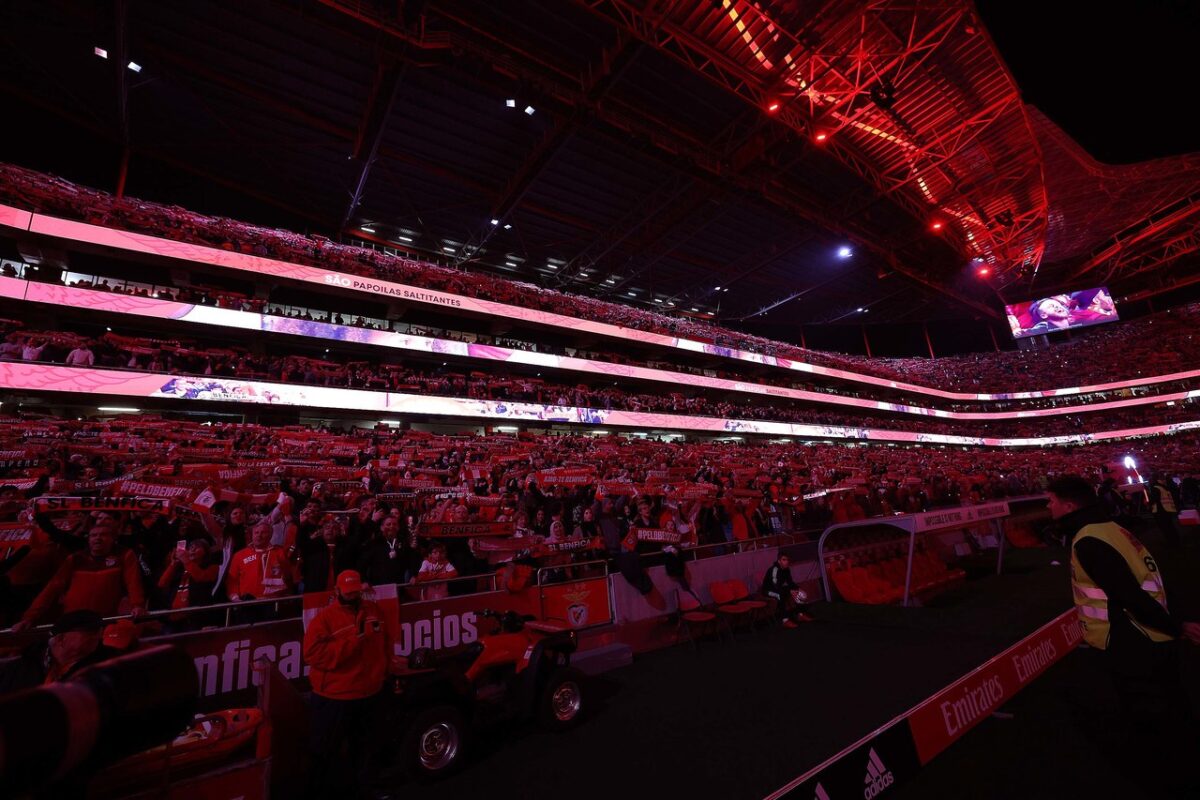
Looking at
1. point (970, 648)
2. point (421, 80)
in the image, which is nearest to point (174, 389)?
point (421, 80)

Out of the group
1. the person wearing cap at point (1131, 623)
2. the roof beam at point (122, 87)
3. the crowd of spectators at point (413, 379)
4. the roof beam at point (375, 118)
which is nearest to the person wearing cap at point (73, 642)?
the person wearing cap at point (1131, 623)

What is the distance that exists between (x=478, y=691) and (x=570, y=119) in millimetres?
18814

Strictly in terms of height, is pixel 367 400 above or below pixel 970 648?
above

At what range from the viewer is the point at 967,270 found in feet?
113

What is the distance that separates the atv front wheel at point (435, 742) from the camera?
375 cm

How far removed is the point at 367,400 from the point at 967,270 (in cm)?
4018

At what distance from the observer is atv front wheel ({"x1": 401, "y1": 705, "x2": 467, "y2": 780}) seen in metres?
3.75

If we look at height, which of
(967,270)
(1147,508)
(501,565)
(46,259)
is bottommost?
(1147,508)

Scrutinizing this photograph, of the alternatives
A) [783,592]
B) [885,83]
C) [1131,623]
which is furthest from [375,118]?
[1131,623]

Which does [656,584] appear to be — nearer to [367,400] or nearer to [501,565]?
[501,565]

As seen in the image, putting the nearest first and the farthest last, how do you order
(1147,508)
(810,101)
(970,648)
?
(970,648)
(810,101)
(1147,508)

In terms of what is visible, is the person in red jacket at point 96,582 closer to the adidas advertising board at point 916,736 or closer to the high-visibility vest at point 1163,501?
the adidas advertising board at point 916,736

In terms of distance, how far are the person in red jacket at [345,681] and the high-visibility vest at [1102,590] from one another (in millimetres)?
4983

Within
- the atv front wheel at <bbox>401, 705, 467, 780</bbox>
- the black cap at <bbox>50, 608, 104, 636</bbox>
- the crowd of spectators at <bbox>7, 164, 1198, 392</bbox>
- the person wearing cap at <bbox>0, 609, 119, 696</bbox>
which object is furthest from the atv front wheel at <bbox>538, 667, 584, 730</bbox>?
the crowd of spectators at <bbox>7, 164, 1198, 392</bbox>
